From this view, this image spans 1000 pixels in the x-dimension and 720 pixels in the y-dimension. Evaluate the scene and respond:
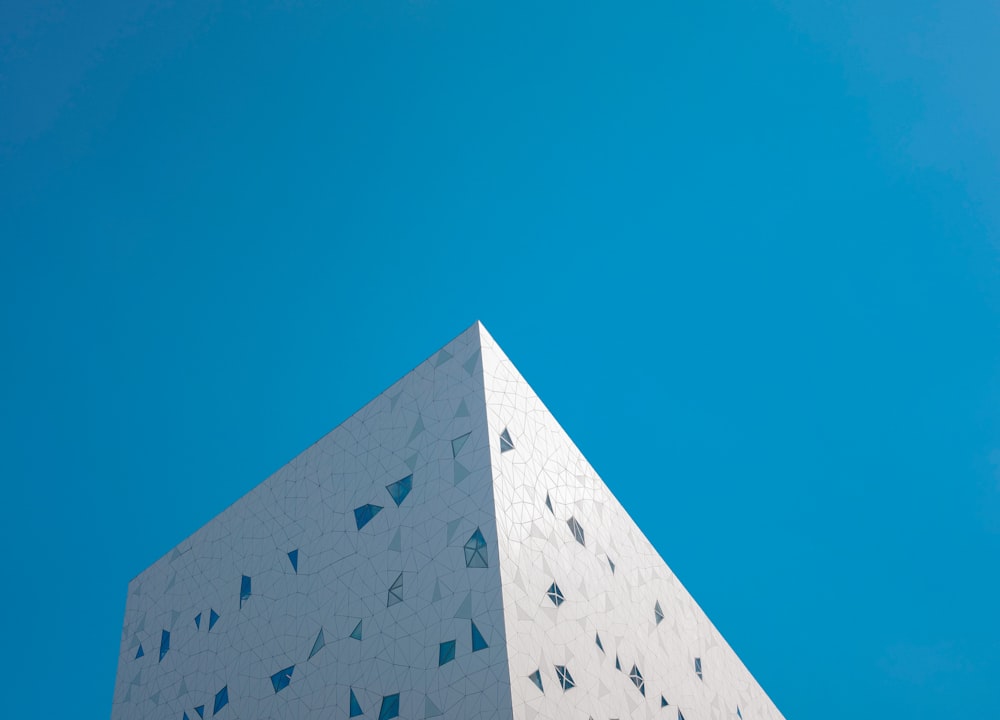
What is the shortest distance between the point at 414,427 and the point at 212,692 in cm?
605

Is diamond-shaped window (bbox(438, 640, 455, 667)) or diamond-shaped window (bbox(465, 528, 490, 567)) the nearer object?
diamond-shaped window (bbox(438, 640, 455, 667))

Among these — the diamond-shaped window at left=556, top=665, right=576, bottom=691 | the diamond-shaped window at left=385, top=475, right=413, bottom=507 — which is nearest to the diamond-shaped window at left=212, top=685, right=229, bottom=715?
the diamond-shaped window at left=385, top=475, right=413, bottom=507

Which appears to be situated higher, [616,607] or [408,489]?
[408,489]

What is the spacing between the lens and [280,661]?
562 inches

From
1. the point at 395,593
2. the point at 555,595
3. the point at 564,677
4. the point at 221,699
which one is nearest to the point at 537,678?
the point at 564,677

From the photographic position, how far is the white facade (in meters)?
12.0

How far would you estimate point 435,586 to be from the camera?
40.6 ft

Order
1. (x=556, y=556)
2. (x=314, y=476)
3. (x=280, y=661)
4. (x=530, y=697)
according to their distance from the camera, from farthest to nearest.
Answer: (x=314, y=476) < (x=280, y=661) < (x=556, y=556) < (x=530, y=697)

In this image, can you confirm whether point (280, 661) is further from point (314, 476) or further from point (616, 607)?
point (616, 607)

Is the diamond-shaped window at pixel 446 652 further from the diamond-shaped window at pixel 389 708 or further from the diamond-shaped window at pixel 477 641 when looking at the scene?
the diamond-shaped window at pixel 389 708

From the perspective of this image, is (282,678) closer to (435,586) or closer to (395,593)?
(395,593)

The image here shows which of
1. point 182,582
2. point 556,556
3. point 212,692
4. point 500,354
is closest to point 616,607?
point 556,556

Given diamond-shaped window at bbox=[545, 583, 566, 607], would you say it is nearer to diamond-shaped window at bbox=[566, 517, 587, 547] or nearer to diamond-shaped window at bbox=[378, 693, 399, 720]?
diamond-shaped window at bbox=[566, 517, 587, 547]

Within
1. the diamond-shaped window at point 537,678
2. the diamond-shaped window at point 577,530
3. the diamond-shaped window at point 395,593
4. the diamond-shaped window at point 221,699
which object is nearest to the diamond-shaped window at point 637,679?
the diamond-shaped window at point 577,530
